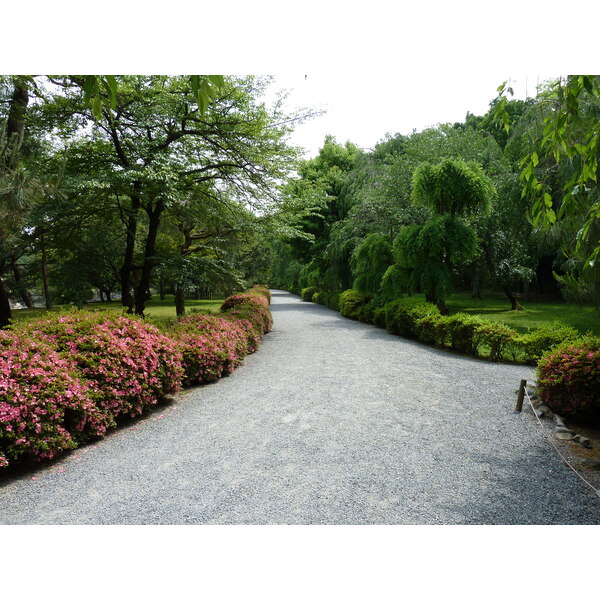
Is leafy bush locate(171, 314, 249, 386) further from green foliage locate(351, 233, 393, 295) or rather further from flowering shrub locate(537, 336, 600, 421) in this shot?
green foliage locate(351, 233, 393, 295)

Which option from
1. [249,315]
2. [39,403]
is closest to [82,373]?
[39,403]

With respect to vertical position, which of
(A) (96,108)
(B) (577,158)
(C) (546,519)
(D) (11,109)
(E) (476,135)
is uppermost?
(E) (476,135)

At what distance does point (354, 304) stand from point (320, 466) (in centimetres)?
1157

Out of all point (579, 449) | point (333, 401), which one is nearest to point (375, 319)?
point (333, 401)

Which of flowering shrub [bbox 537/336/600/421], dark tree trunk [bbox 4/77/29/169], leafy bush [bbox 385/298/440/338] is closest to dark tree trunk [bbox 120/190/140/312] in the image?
dark tree trunk [bbox 4/77/29/169]

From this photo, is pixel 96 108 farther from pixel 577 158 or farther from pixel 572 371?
pixel 577 158

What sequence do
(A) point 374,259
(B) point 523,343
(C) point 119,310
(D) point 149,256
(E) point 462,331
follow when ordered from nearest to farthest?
(C) point 119,310 < (B) point 523,343 < (E) point 462,331 < (D) point 149,256 < (A) point 374,259

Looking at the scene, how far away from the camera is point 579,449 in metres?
3.42

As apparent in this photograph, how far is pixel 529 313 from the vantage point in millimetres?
14664

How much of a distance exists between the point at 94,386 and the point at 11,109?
22.7 ft

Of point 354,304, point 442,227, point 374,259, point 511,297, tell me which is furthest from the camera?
point 511,297

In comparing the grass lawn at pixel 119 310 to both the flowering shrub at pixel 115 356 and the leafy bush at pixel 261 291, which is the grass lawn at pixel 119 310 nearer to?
the flowering shrub at pixel 115 356

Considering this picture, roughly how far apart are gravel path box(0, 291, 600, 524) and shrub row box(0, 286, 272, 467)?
→ 9.3 inches

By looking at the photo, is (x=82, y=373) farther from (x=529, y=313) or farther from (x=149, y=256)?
(x=529, y=313)
